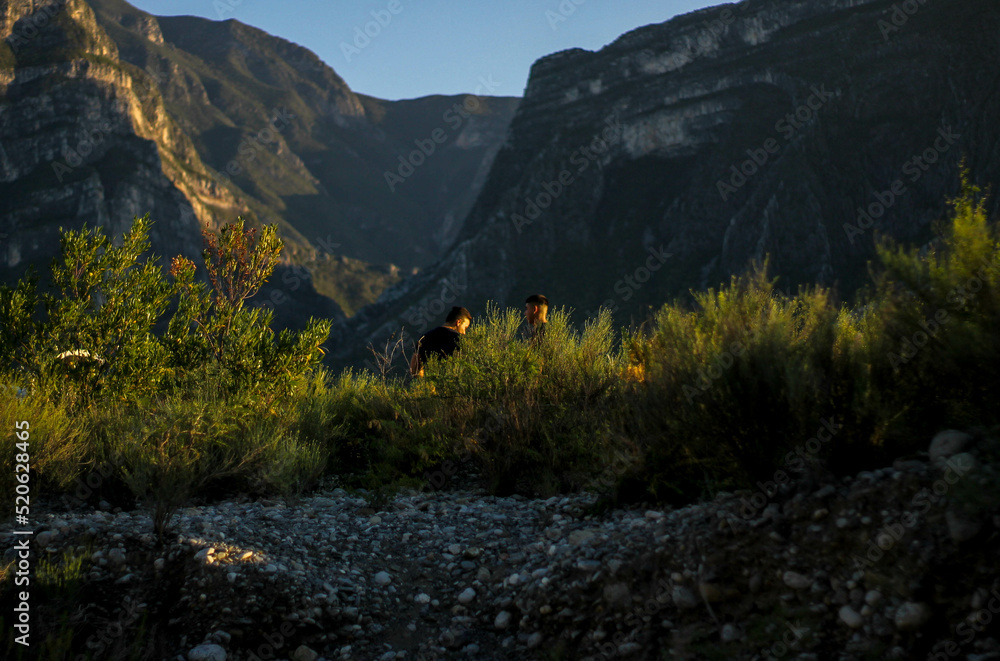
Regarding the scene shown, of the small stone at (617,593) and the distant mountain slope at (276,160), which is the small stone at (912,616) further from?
the distant mountain slope at (276,160)

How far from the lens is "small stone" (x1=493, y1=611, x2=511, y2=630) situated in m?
3.43

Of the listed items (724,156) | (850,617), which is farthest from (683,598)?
(724,156)

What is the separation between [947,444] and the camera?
282 cm

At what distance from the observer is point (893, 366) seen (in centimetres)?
320

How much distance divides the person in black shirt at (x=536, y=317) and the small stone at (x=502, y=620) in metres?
Result: 3.58

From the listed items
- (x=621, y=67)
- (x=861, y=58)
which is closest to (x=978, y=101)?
(x=861, y=58)

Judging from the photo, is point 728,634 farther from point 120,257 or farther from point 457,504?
point 120,257

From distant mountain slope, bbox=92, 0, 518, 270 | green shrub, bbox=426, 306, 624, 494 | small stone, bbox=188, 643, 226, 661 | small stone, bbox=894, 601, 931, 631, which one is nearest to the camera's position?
small stone, bbox=894, 601, 931, 631

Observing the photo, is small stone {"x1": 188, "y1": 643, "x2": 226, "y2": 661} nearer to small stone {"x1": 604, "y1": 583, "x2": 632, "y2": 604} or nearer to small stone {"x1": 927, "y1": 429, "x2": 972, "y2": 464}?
small stone {"x1": 604, "y1": 583, "x2": 632, "y2": 604}

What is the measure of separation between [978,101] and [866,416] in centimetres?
8165

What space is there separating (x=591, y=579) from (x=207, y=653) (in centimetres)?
194

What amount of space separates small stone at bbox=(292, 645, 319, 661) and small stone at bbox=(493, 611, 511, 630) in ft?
3.12

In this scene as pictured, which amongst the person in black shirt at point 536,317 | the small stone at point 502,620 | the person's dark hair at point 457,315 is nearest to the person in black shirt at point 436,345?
the person's dark hair at point 457,315

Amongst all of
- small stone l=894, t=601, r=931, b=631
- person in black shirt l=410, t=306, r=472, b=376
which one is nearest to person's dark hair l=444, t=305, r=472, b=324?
person in black shirt l=410, t=306, r=472, b=376
